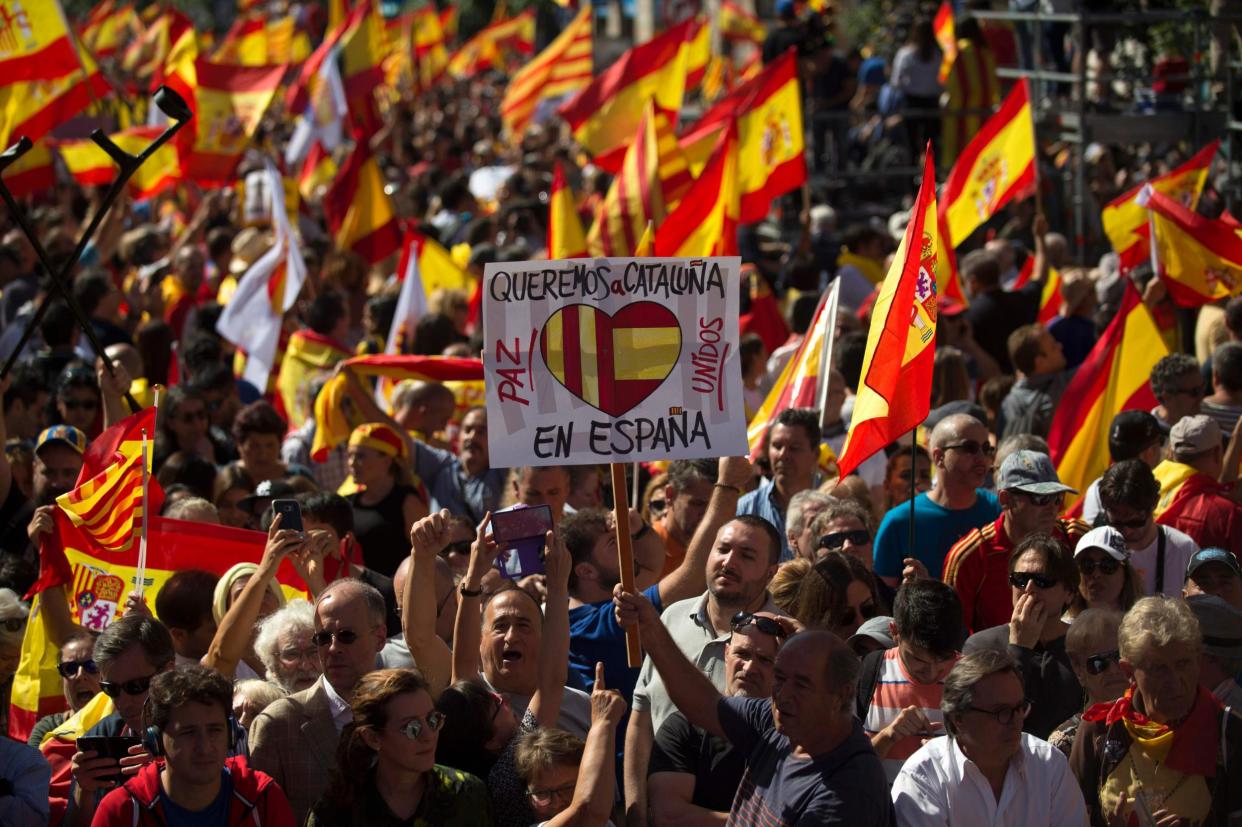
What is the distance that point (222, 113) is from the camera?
640 inches

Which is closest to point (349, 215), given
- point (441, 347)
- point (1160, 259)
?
point (441, 347)

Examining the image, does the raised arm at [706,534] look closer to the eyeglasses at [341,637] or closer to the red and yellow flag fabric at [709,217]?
the eyeglasses at [341,637]

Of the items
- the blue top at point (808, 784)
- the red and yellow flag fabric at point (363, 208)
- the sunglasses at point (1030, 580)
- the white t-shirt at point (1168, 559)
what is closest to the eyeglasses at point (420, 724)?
the blue top at point (808, 784)

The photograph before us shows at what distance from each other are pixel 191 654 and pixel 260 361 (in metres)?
5.23

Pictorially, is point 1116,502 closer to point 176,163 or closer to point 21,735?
point 21,735

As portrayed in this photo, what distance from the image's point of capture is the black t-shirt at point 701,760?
199 inches

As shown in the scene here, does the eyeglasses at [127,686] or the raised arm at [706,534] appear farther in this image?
the raised arm at [706,534]

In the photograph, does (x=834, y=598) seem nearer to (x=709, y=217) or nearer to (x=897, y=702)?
(x=897, y=702)

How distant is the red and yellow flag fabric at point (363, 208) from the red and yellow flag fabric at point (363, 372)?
231 inches

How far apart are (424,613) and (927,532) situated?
213cm

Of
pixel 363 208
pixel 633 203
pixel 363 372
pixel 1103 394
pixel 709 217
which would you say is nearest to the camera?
pixel 1103 394

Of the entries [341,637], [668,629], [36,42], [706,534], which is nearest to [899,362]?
[706,534]

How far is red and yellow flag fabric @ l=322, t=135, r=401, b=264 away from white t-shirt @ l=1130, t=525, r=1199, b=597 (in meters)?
9.36

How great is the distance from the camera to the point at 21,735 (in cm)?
610
